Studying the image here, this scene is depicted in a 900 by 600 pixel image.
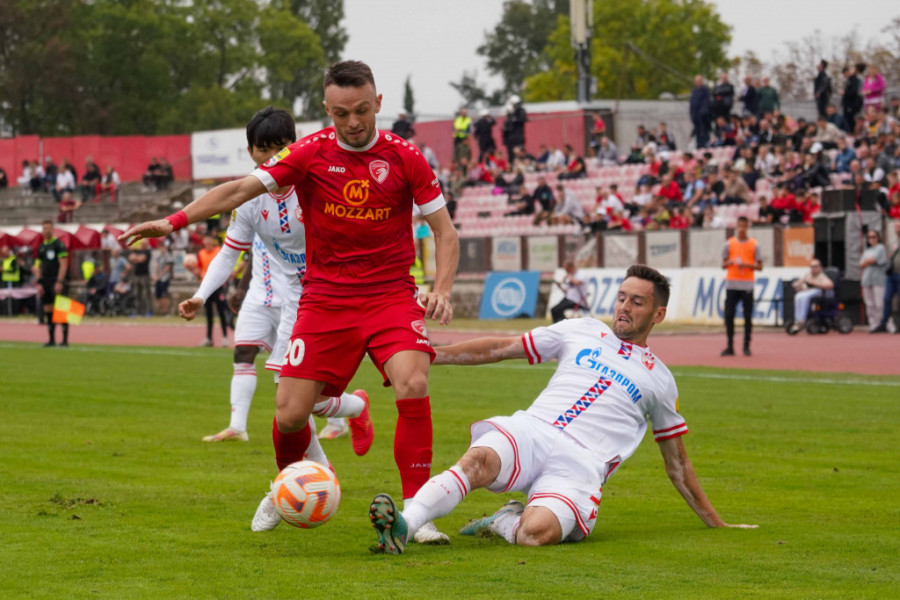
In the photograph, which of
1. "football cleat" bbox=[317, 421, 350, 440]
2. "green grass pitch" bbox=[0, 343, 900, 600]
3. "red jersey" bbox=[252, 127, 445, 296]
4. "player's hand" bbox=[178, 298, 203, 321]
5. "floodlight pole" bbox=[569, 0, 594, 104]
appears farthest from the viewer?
"floodlight pole" bbox=[569, 0, 594, 104]

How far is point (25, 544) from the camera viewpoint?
6328mm

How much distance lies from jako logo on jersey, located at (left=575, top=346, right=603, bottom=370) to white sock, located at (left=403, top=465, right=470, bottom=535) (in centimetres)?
105

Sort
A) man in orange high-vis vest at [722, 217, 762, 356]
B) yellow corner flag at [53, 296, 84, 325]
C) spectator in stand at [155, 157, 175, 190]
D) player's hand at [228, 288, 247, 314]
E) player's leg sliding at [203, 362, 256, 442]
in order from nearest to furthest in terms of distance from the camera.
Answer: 1. player's leg sliding at [203, 362, 256, 442]
2. player's hand at [228, 288, 247, 314]
3. man in orange high-vis vest at [722, 217, 762, 356]
4. yellow corner flag at [53, 296, 84, 325]
5. spectator in stand at [155, 157, 175, 190]

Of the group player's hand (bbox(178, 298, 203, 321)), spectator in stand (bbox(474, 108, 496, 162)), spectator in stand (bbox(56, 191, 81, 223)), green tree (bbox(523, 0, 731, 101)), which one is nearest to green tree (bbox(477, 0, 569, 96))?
green tree (bbox(523, 0, 731, 101))

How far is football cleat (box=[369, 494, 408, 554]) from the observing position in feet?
19.5

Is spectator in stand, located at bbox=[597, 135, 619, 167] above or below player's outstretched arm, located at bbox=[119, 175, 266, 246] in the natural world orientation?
above

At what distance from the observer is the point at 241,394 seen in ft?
36.4

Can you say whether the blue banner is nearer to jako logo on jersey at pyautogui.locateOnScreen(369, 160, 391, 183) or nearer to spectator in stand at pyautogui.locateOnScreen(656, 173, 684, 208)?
spectator in stand at pyautogui.locateOnScreen(656, 173, 684, 208)

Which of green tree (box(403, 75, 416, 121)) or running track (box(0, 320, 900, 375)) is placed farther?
green tree (box(403, 75, 416, 121))

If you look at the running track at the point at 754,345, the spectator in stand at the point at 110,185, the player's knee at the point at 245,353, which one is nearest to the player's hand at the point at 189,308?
the player's knee at the point at 245,353

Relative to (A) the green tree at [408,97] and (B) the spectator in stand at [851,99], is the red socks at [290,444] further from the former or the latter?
(A) the green tree at [408,97]

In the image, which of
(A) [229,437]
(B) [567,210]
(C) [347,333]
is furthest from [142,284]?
(C) [347,333]

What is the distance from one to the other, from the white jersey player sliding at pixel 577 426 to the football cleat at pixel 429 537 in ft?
0.90

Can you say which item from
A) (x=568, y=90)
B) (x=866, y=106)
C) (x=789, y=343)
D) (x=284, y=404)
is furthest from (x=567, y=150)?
(x=568, y=90)
